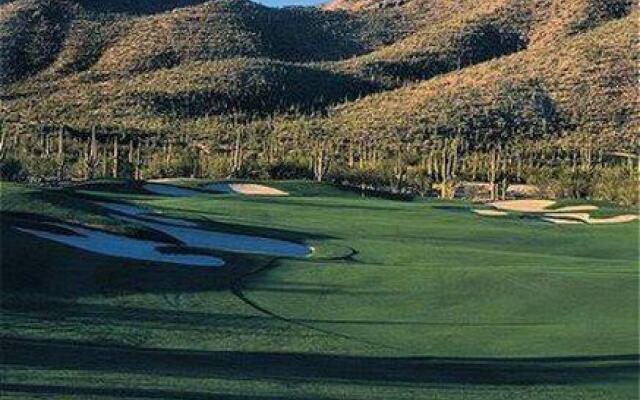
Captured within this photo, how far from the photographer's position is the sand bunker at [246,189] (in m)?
39.6

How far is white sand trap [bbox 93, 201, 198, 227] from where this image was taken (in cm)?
2312

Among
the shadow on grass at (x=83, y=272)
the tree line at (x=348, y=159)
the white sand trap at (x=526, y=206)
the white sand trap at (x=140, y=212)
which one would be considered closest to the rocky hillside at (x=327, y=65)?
the tree line at (x=348, y=159)

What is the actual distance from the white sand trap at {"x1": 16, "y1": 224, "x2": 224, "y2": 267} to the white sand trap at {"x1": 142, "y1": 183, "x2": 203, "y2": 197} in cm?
1920

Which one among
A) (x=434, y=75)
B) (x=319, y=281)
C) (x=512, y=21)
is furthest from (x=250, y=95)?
(x=319, y=281)

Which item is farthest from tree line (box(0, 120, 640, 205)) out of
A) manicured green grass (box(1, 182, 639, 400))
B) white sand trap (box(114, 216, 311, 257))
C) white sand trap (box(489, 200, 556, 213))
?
manicured green grass (box(1, 182, 639, 400))

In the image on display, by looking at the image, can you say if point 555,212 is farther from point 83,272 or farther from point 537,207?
point 83,272

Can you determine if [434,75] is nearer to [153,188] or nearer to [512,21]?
[512,21]

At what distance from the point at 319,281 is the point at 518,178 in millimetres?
47683

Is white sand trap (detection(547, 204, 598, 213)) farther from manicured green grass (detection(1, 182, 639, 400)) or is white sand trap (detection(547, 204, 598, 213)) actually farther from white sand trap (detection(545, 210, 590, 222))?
manicured green grass (detection(1, 182, 639, 400))

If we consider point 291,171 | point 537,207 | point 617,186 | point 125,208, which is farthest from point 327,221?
point 291,171

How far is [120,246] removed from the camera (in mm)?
17438

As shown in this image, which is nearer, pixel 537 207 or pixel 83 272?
pixel 83 272

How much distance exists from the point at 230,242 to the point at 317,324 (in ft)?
29.2

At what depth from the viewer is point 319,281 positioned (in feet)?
49.8
